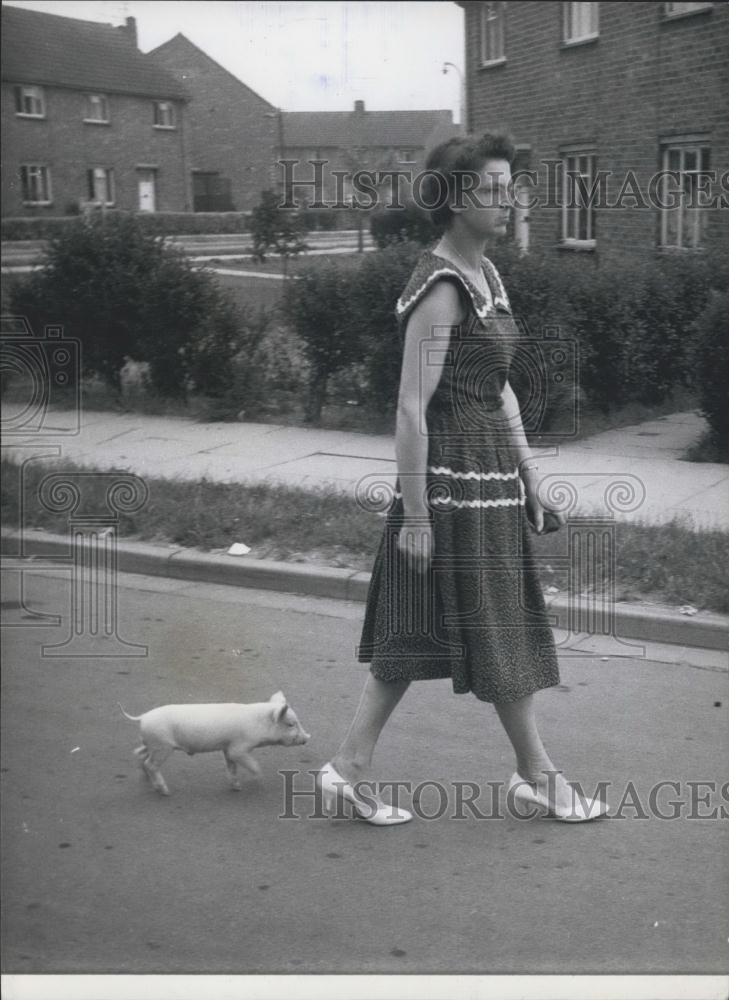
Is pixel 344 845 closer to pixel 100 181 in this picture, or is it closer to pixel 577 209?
pixel 100 181

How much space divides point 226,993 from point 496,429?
167 cm

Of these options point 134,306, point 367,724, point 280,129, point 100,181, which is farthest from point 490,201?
point 134,306

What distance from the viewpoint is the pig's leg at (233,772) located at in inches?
161

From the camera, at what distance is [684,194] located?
21.5ft

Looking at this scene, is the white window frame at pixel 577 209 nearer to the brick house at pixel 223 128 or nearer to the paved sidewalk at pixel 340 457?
the paved sidewalk at pixel 340 457

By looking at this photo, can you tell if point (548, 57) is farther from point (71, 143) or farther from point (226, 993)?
point (226, 993)

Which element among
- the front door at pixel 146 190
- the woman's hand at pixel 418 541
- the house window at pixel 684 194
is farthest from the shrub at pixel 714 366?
the woman's hand at pixel 418 541

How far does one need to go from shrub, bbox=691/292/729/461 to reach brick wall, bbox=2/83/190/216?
303 centimetres

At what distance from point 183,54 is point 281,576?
264 cm

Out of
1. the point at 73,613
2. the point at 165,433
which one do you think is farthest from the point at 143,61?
the point at 165,433

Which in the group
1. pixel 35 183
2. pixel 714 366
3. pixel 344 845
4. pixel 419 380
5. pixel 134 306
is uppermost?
pixel 35 183

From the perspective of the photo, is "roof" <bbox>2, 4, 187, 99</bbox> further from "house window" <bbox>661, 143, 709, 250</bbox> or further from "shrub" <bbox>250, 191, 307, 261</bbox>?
"house window" <bbox>661, 143, 709, 250</bbox>

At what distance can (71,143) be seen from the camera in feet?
21.6

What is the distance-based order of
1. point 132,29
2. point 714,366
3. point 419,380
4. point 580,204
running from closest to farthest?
point 419,380, point 132,29, point 714,366, point 580,204
